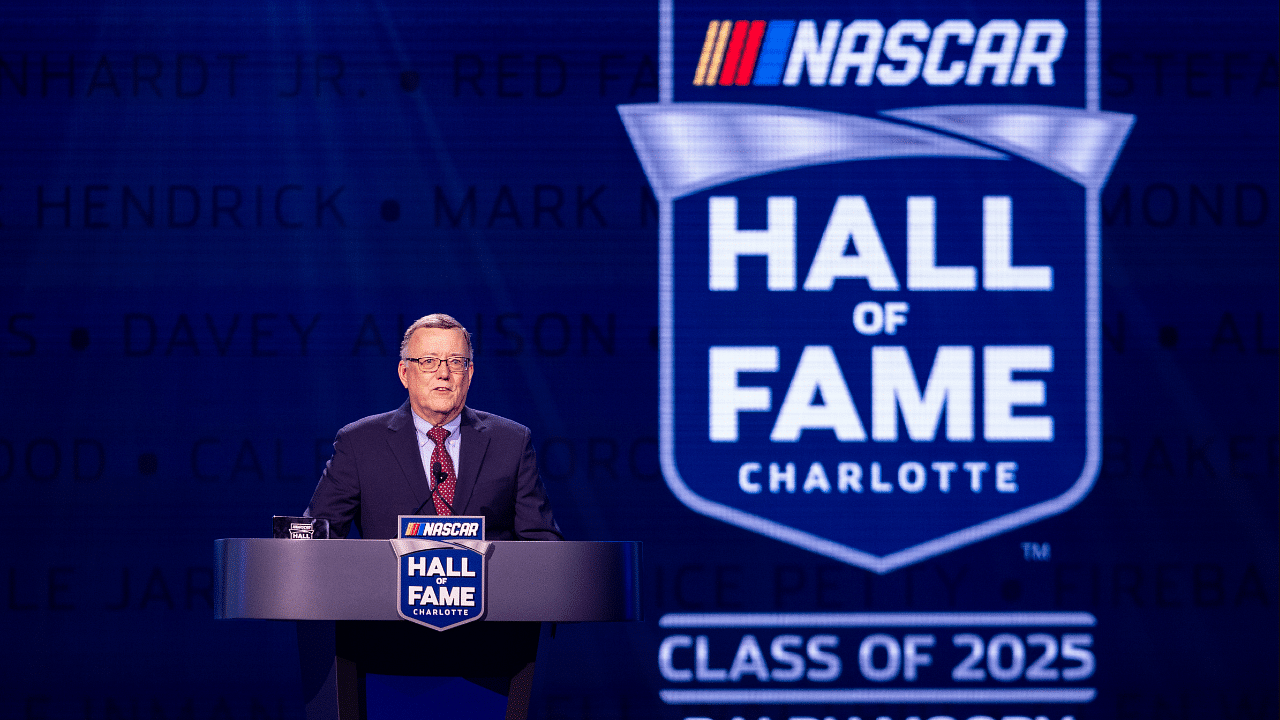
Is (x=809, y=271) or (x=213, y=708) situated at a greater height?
(x=809, y=271)

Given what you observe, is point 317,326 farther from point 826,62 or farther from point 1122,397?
point 1122,397

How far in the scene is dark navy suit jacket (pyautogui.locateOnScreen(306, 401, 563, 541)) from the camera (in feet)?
8.56

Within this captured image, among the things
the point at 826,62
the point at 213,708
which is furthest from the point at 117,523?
the point at 826,62

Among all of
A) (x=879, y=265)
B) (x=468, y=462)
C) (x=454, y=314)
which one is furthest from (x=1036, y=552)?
(x=468, y=462)

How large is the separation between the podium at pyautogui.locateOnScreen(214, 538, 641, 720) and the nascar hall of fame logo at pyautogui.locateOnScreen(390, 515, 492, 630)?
2 centimetres

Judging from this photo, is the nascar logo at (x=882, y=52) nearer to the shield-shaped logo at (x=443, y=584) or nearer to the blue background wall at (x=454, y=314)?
the blue background wall at (x=454, y=314)

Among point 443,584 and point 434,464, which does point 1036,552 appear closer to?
point 434,464

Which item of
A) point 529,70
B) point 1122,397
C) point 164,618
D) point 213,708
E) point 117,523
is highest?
A: point 529,70

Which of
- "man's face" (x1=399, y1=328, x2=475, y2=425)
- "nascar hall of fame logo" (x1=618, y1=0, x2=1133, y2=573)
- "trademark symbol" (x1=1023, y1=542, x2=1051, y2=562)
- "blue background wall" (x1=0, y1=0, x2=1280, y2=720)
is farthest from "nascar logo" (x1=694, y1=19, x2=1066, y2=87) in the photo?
"man's face" (x1=399, y1=328, x2=475, y2=425)

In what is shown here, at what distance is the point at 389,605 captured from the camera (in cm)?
232

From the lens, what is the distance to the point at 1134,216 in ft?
14.7

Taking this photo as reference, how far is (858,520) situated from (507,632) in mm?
2109

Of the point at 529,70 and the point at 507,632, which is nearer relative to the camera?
the point at 507,632

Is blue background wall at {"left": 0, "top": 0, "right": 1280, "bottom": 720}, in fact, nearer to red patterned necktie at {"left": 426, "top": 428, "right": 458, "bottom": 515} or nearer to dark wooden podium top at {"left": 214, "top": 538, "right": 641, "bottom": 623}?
red patterned necktie at {"left": 426, "top": 428, "right": 458, "bottom": 515}
